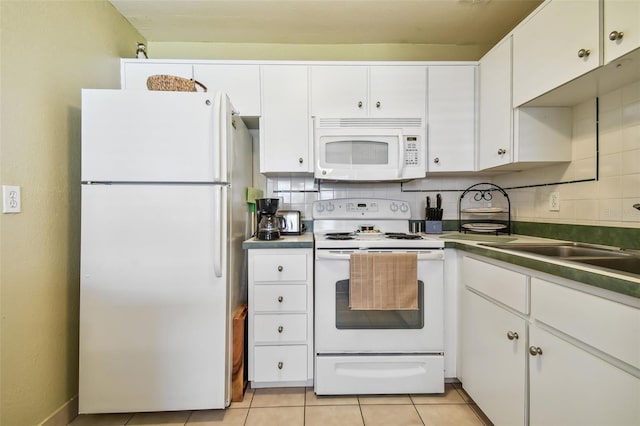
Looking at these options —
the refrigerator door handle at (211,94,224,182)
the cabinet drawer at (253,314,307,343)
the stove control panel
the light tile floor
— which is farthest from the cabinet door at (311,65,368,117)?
the light tile floor

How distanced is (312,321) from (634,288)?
1384 millimetres

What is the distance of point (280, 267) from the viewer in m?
1.70

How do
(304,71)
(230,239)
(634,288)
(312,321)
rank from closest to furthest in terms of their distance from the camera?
(634,288) < (230,239) < (312,321) < (304,71)

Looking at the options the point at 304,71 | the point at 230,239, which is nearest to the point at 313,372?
the point at 230,239

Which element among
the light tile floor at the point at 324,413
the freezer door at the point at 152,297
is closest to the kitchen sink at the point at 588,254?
the light tile floor at the point at 324,413

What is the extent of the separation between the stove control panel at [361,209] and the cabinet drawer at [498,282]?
0.68 metres

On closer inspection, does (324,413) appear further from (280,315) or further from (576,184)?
(576,184)

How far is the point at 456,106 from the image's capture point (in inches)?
80.2

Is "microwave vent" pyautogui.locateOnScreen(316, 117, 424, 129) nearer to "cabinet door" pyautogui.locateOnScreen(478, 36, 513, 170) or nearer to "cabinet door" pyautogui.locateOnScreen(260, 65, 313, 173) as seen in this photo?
"cabinet door" pyautogui.locateOnScreen(260, 65, 313, 173)

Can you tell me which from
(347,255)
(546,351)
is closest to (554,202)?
(546,351)

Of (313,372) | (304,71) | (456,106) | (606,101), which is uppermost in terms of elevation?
(304,71)

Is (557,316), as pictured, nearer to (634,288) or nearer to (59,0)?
(634,288)

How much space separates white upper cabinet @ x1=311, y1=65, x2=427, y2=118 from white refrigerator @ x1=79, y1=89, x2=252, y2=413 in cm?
80

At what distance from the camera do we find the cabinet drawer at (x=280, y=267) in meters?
1.70
